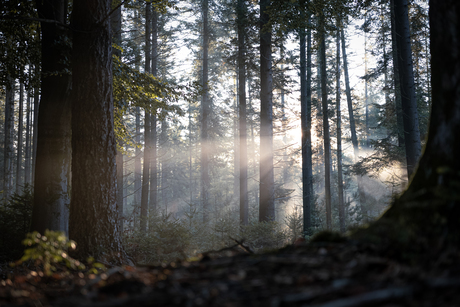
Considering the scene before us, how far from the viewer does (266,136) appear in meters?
11.6

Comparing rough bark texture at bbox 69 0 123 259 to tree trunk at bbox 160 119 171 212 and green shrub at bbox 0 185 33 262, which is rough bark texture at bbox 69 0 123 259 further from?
tree trunk at bbox 160 119 171 212

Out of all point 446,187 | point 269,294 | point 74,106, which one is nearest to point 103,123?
point 74,106

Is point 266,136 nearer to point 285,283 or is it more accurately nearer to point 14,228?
point 14,228

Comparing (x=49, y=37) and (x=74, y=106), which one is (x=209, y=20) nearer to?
(x=49, y=37)

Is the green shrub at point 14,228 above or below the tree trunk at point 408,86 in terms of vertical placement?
below

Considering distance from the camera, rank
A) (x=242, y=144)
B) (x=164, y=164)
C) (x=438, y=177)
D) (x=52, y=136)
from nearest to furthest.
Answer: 1. (x=438, y=177)
2. (x=52, y=136)
3. (x=242, y=144)
4. (x=164, y=164)

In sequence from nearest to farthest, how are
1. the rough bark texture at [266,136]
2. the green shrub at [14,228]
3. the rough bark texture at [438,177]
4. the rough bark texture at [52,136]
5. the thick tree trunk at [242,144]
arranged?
the rough bark texture at [438,177]
the rough bark texture at [52,136]
the green shrub at [14,228]
the rough bark texture at [266,136]
the thick tree trunk at [242,144]

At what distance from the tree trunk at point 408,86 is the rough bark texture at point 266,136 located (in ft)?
15.8

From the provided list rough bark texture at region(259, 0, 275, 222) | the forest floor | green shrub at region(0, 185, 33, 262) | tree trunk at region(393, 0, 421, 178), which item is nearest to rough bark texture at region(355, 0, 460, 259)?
the forest floor

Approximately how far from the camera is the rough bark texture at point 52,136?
6094 mm

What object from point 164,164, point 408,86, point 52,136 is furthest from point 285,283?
point 164,164

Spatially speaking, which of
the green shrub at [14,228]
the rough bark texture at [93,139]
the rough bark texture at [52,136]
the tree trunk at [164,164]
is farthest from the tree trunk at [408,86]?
the tree trunk at [164,164]

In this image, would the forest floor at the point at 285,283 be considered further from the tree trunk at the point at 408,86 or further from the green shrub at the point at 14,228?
the tree trunk at the point at 408,86

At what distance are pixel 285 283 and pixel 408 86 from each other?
1089 cm
